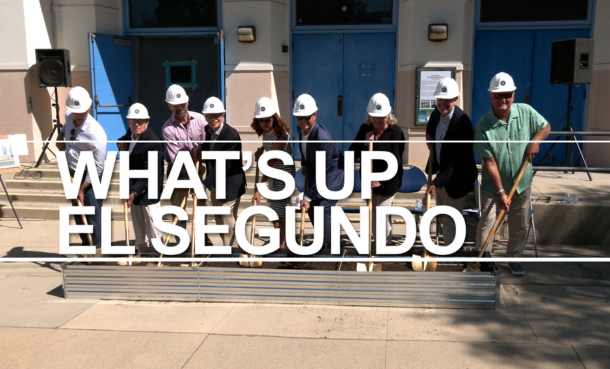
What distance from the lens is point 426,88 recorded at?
10297 millimetres

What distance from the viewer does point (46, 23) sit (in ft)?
36.6

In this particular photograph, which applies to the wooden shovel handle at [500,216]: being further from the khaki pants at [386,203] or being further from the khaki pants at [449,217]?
the khaki pants at [386,203]

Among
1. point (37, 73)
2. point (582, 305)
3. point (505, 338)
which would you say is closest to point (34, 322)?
point (505, 338)

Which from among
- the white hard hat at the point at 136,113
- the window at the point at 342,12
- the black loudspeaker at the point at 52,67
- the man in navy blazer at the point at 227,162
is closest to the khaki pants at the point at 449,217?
the man in navy blazer at the point at 227,162

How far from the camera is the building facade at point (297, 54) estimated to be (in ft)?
34.0

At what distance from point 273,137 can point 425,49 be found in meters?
5.04

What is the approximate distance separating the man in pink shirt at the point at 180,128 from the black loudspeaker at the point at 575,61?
580 cm

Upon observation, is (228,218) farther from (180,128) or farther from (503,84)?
(503,84)

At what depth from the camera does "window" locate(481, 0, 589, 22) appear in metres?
10.5

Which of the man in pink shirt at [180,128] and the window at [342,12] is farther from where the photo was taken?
the window at [342,12]

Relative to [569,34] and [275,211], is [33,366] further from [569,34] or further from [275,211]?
[569,34]

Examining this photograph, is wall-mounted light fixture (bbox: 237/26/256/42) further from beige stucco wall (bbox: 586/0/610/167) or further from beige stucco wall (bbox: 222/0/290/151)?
beige stucco wall (bbox: 586/0/610/167)

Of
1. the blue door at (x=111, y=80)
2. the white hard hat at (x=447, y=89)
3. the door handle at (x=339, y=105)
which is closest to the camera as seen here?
the white hard hat at (x=447, y=89)

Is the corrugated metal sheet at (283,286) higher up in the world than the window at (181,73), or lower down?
lower down
